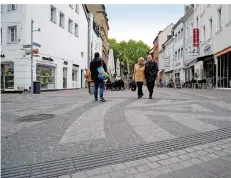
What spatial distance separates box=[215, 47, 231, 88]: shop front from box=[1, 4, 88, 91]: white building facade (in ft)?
46.6

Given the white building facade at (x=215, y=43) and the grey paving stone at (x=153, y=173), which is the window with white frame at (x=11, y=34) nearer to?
the white building facade at (x=215, y=43)

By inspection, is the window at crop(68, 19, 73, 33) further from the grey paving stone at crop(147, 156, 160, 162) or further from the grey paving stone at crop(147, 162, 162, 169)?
the grey paving stone at crop(147, 162, 162, 169)

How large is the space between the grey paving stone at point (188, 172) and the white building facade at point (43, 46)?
14.5m

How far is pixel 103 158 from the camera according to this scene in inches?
118

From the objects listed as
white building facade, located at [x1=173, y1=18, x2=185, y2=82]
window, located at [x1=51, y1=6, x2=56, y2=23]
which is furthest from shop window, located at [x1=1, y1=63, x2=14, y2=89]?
white building facade, located at [x1=173, y1=18, x2=185, y2=82]

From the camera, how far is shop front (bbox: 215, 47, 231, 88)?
18078 mm

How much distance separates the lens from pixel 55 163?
284 cm

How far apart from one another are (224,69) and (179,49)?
21539 mm

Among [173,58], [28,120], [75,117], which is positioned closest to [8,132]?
[28,120]

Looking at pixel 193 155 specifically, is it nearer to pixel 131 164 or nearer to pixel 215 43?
pixel 131 164

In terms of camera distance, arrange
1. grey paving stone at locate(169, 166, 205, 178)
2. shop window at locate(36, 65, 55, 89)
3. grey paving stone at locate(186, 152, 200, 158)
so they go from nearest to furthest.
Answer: grey paving stone at locate(169, 166, 205, 178), grey paving stone at locate(186, 152, 200, 158), shop window at locate(36, 65, 55, 89)

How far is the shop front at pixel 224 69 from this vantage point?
18.1 m

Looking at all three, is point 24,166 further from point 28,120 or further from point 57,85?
point 57,85

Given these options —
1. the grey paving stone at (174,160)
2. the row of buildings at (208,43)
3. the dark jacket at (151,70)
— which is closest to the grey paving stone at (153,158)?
the grey paving stone at (174,160)
